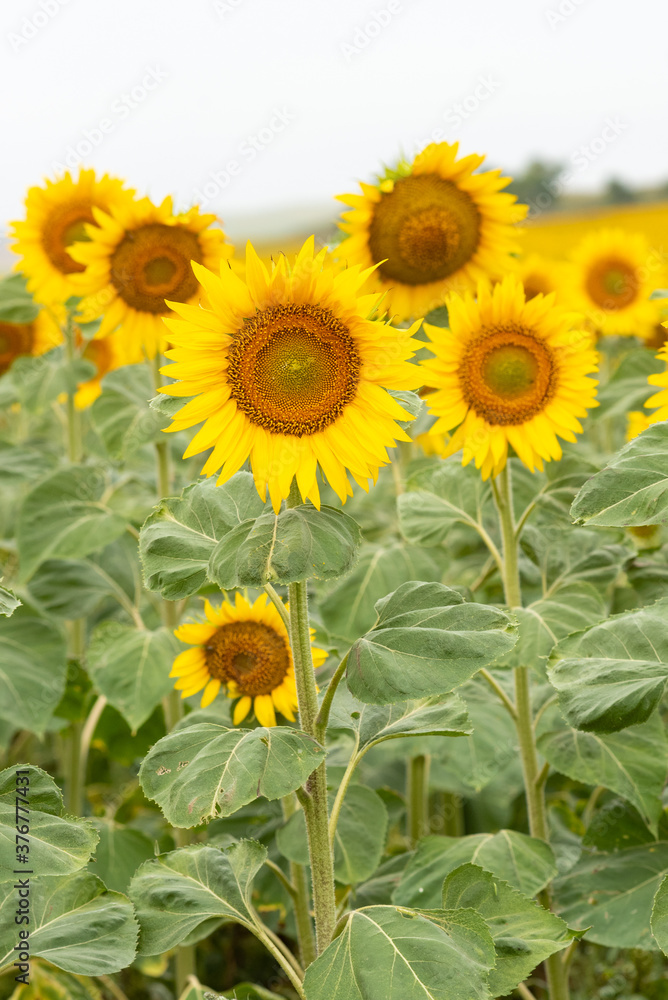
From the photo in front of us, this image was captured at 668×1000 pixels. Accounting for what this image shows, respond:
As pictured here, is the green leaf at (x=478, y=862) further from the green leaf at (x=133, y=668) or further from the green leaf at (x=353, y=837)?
the green leaf at (x=133, y=668)

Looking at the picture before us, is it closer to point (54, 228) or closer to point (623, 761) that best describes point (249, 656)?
point (623, 761)

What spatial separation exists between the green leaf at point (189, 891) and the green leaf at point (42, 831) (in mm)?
219

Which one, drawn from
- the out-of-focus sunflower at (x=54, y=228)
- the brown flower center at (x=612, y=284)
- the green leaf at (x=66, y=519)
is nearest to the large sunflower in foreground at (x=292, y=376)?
the green leaf at (x=66, y=519)

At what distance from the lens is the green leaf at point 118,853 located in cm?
239

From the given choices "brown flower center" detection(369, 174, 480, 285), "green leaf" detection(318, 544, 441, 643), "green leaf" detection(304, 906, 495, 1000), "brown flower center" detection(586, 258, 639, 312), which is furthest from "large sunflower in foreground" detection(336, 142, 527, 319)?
"brown flower center" detection(586, 258, 639, 312)

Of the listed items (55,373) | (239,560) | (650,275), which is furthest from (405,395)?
(650,275)

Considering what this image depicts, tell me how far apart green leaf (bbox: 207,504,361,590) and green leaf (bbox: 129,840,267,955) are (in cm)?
62

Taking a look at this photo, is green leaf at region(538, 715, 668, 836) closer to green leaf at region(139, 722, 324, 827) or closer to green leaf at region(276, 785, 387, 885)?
green leaf at region(276, 785, 387, 885)

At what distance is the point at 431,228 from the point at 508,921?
176 centimetres

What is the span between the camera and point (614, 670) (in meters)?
1.58

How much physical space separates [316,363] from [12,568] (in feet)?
8.65

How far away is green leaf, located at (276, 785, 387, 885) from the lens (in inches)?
79.8

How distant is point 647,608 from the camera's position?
1686 millimetres

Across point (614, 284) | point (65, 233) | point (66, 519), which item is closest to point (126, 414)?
point (66, 519)
